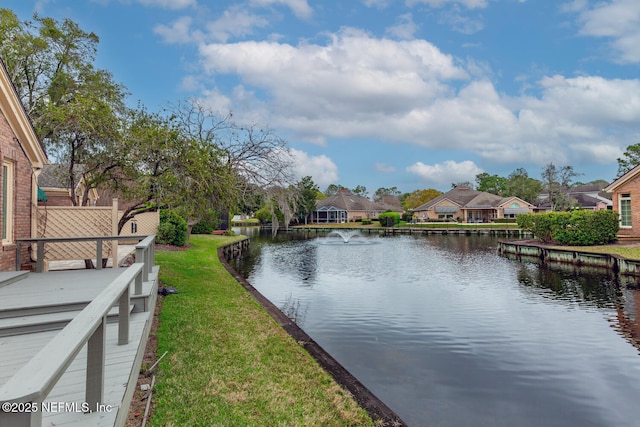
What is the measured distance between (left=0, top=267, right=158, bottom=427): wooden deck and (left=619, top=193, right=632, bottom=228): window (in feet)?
81.6

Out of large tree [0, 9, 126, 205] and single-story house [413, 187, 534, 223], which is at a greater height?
large tree [0, 9, 126, 205]

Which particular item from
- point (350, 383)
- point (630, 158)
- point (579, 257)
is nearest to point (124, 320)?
point (350, 383)

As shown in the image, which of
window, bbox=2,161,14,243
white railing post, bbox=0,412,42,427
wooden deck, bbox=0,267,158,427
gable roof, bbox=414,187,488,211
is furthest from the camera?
gable roof, bbox=414,187,488,211

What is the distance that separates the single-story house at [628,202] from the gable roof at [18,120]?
26.4 meters

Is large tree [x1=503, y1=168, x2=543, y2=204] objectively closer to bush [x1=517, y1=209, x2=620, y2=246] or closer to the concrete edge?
bush [x1=517, y1=209, x2=620, y2=246]

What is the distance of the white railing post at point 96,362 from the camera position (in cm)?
239

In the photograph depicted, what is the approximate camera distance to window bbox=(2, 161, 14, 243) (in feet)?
23.7

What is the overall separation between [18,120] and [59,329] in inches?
210

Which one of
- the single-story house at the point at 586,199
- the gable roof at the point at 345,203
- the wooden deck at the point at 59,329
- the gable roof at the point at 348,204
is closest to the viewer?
the wooden deck at the point at 59,329

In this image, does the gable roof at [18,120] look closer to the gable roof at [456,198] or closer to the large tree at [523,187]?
the gable roof at [456,198]

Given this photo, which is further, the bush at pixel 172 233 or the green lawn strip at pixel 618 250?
the bush at pixel 172 233

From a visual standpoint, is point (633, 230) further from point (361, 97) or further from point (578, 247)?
point (361, 97)

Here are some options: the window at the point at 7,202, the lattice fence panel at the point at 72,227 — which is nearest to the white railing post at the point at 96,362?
the window at the point at 7,202

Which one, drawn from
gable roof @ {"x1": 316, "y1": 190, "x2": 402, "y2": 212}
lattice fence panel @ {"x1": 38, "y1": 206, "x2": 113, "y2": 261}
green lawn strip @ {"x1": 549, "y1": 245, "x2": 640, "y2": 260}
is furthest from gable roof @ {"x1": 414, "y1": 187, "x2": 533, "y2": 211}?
lattice fence panel @ {"x1": 38, "y1": 206, "x2": 113, "y2": 261}
